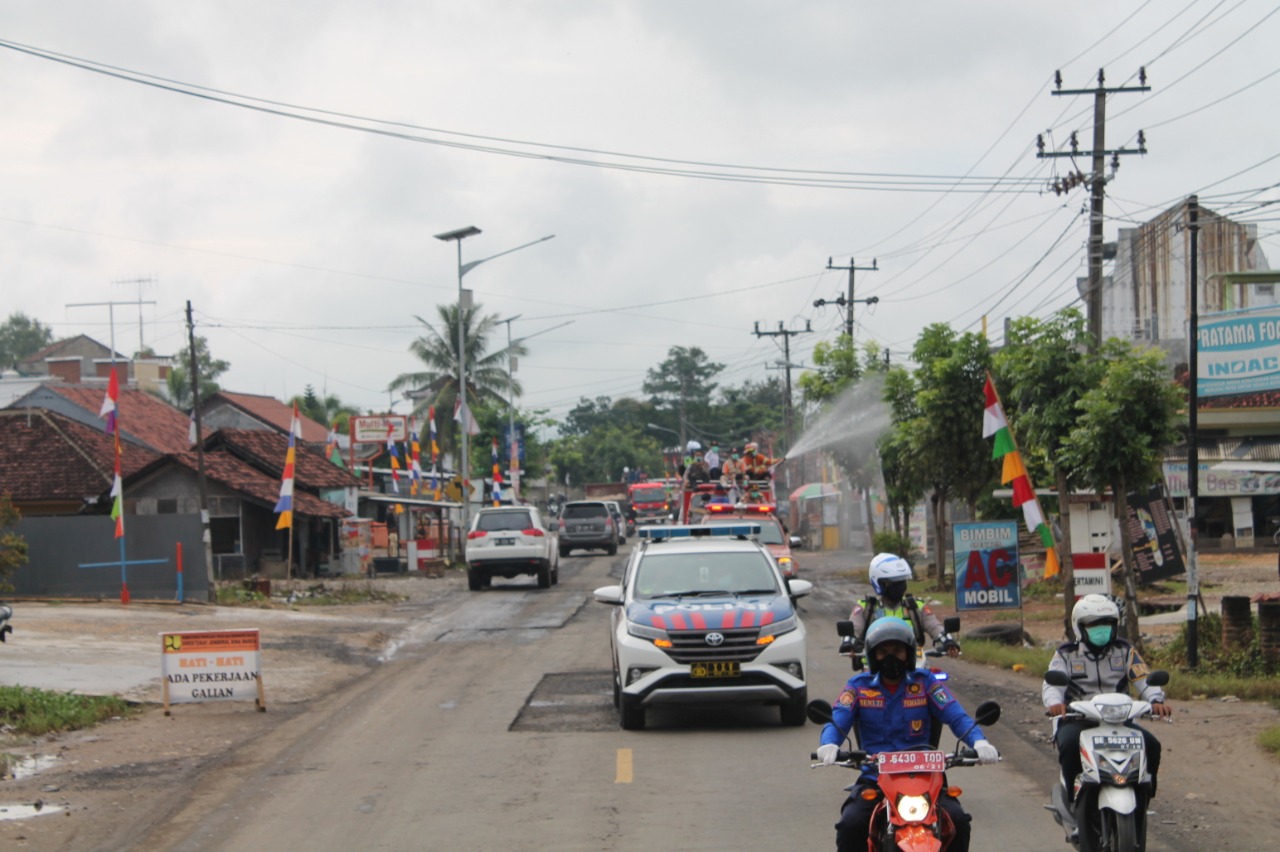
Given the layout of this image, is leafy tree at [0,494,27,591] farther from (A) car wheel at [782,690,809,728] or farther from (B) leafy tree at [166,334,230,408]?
(B) leafy tree at [166,334,230,408]

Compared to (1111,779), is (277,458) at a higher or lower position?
higher

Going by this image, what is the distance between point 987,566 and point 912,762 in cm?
1438

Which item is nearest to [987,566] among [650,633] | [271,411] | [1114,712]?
[650,633]

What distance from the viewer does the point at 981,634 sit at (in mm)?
19750

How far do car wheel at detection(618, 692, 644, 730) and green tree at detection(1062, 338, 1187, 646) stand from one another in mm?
6840

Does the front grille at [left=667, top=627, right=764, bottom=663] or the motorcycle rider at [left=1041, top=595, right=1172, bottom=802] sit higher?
the motorcycle rider at [left=1041, top=595, right=1172, bottom=802]

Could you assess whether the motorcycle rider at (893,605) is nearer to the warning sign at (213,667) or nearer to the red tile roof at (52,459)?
the warning sign at (213,667)

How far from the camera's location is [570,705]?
47.9 ft

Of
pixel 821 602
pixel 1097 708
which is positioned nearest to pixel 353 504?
pixel 821 602

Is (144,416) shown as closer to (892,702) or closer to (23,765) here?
(23,765)

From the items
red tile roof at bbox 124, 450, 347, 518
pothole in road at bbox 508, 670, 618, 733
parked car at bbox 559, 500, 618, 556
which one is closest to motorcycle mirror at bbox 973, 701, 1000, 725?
pothole in road at bbox 508, 670, 618, 733

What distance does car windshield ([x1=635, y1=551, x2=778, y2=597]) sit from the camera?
44.5 feet

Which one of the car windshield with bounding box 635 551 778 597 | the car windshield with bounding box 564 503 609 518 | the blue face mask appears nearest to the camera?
the blue face mask

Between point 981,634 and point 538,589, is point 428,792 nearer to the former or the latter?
point 981,634
